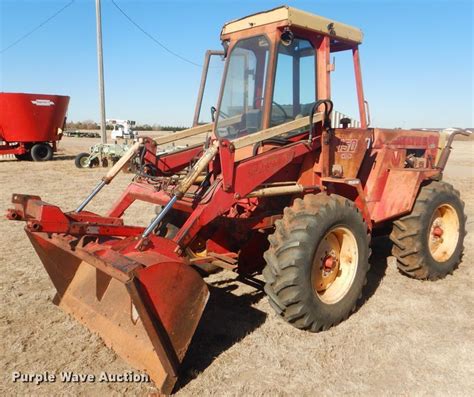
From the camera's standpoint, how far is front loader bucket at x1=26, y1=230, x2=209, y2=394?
2807 mm

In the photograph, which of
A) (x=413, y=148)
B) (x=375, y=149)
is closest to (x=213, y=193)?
(x=375, y=149)

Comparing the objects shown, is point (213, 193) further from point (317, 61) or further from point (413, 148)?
point (413, 148)

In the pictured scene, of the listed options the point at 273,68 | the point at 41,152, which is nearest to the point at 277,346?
the point at 273,68

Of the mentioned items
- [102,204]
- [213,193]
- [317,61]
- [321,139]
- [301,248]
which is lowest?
[102,204]

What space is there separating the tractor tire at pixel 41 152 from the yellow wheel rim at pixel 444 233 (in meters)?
15.5

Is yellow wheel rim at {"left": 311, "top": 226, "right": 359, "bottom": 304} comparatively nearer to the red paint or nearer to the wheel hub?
the wheel hub

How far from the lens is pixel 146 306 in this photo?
9.20ft

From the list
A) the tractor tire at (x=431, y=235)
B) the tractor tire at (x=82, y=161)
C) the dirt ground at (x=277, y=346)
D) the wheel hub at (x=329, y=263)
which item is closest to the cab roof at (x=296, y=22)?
the tractor tire at (x=431, y=235)

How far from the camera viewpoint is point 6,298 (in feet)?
14.2

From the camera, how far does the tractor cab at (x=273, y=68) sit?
411 centimetres

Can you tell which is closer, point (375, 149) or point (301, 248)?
point (301, 248)

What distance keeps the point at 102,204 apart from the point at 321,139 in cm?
598

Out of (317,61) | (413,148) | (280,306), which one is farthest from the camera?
(413,148)

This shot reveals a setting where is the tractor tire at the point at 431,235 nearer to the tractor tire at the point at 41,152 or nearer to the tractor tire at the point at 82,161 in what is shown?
the tractor tire at the point at 82,161
